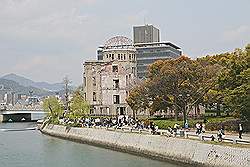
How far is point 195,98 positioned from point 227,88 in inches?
525

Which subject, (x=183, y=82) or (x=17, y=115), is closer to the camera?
(x=183, y=82)

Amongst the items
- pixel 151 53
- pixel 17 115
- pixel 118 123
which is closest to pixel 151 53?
pixel 151 53

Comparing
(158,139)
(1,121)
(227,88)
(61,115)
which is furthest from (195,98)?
(1,121)

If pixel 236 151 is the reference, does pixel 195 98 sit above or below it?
above

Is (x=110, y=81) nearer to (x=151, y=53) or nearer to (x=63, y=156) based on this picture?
(x=63, y=156)

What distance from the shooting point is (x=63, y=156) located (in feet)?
150

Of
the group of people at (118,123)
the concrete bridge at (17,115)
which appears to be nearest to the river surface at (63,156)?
the group of people at (118,123)

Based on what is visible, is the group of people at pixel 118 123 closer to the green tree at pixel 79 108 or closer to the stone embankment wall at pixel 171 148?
the stone embankment wall at pixel 171 148

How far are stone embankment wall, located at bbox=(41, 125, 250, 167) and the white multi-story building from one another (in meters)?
23.9

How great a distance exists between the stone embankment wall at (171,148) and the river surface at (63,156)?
0.99 m

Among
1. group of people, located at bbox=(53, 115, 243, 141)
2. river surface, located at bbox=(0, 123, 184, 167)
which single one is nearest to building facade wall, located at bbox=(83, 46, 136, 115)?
group of people, located at bbox=(53, 115, 243, 141)

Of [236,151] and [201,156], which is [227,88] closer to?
[201,156]

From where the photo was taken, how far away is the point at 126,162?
1518 inches

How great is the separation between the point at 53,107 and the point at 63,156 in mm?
42728
